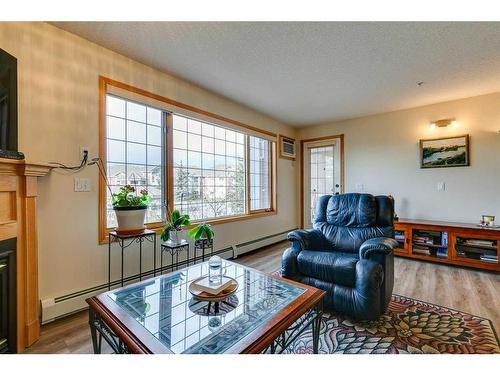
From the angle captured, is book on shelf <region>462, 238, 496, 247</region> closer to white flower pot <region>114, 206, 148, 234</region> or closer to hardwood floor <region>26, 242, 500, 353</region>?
hardwood floor <region>26, 242, 500, 353</region>

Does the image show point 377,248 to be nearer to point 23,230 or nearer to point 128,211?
point 128,211

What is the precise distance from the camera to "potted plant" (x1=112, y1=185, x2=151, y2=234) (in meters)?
2.03

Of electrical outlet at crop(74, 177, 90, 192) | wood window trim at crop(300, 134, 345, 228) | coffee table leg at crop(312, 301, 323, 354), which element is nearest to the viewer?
coffee table leg at crop(312, 301, 323, 354)

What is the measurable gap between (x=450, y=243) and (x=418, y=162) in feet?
4.28

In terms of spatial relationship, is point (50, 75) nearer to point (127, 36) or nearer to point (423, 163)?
point (127, 36)

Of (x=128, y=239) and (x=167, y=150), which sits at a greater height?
(x=167, y=150)

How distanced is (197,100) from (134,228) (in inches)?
69.8

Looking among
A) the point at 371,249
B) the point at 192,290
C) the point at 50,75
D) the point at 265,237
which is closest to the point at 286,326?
the point at 192,290

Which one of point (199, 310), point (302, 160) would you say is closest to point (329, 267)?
point (199, 310)

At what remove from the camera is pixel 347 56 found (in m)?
2.26

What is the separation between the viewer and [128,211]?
2043 mm

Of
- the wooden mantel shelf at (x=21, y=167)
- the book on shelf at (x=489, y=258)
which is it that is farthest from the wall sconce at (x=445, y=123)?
the wooden mantel shelf at (x=21, y=167)

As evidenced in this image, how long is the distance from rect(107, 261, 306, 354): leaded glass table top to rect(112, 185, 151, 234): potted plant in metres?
0.68

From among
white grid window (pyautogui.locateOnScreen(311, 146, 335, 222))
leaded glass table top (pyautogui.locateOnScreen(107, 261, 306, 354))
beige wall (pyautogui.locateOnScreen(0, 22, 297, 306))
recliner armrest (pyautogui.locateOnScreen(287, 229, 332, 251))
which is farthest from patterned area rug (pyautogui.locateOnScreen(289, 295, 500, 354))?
white grid window (pyautogui.locateOnScreen(311, 146, 335, 222))
